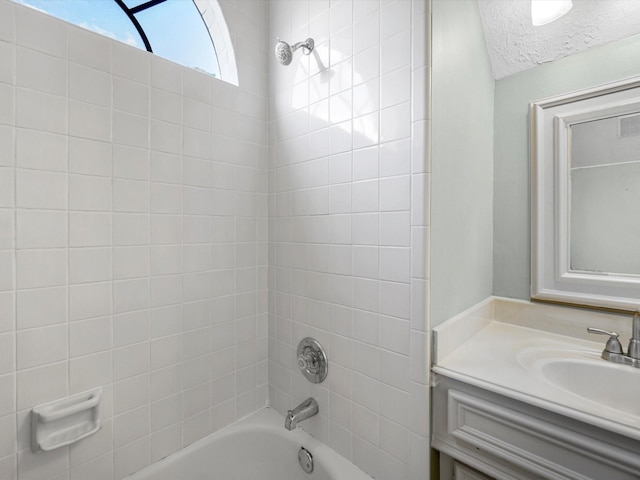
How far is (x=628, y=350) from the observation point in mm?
1088

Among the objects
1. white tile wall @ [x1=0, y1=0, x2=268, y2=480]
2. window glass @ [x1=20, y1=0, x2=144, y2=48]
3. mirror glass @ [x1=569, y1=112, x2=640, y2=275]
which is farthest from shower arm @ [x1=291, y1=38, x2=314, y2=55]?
mirror glass @ [x1=569, y1=112, x2=640, y2=275]

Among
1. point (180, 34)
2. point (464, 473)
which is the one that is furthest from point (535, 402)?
point (180, 34)

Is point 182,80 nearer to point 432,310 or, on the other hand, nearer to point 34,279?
point 34,279

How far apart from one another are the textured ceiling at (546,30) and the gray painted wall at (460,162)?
0.19ft

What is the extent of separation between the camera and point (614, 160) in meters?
1.23

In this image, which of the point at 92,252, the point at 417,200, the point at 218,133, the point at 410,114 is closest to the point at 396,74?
the point at 410,114

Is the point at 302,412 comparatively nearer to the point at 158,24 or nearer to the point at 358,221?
the point at 358,221

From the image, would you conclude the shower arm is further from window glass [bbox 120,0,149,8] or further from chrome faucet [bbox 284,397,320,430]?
chrome faucet [bbox 284,397,320,430]

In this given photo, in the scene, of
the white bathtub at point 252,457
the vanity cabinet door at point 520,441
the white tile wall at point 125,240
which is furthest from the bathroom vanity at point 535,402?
the white tile wall at point 125,240

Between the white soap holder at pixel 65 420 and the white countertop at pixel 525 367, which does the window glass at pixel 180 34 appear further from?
the white countertop at pixel 525 367

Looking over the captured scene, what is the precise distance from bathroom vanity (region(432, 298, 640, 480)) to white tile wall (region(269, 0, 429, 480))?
11 cm

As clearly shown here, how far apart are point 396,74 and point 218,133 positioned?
788 mm

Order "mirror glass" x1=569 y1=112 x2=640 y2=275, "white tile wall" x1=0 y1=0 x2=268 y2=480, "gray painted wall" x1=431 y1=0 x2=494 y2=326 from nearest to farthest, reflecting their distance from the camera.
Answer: "white tile wall" x1=0 y1=0 x2=268 y2=480
"gray painted wall" x1=431 y1=0 x2=494 y2=326
"mirror glass" x1=569 y1=112 x2=640 y2=275

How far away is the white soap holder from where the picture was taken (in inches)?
39.4
